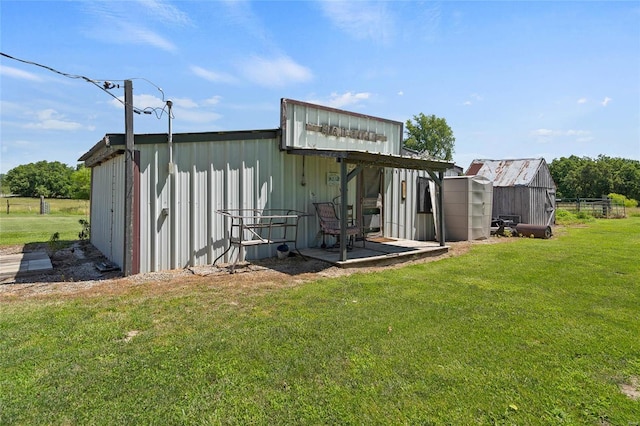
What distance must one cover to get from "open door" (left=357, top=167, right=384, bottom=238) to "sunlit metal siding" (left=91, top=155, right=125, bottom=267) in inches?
198

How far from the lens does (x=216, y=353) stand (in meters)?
2.74

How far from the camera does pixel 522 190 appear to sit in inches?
631

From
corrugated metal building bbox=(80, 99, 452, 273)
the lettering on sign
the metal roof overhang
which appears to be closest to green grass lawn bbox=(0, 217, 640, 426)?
corrugated metal building bbox=(80, 99, 452, 273)

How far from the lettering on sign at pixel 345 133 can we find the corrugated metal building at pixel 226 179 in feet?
0.08

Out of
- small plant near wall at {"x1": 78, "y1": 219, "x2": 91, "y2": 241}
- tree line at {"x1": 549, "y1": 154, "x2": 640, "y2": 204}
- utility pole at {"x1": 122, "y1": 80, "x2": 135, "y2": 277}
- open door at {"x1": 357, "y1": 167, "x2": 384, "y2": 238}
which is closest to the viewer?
utility pole at {"x1": 122, "y1": 80, "x2": 135, "y2": 277}

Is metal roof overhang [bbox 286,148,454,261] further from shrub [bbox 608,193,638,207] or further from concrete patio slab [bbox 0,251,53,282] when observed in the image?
shrub [bbox 608,193,638,207]

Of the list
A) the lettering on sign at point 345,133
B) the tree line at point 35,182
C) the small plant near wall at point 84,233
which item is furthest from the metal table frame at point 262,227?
the tree line at point 35,182

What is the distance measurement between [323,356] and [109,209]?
6.46m

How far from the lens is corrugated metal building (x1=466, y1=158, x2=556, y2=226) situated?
16.0 meters

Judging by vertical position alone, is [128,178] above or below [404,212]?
above

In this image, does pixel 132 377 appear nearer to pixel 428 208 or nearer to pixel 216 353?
pixel 216 353

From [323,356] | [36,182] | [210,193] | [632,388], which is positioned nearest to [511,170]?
[210,193]

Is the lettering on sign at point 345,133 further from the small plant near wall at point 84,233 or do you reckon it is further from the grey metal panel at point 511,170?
the grey metal panel at point 511,170

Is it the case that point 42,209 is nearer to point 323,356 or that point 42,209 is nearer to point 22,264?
point 22,264
